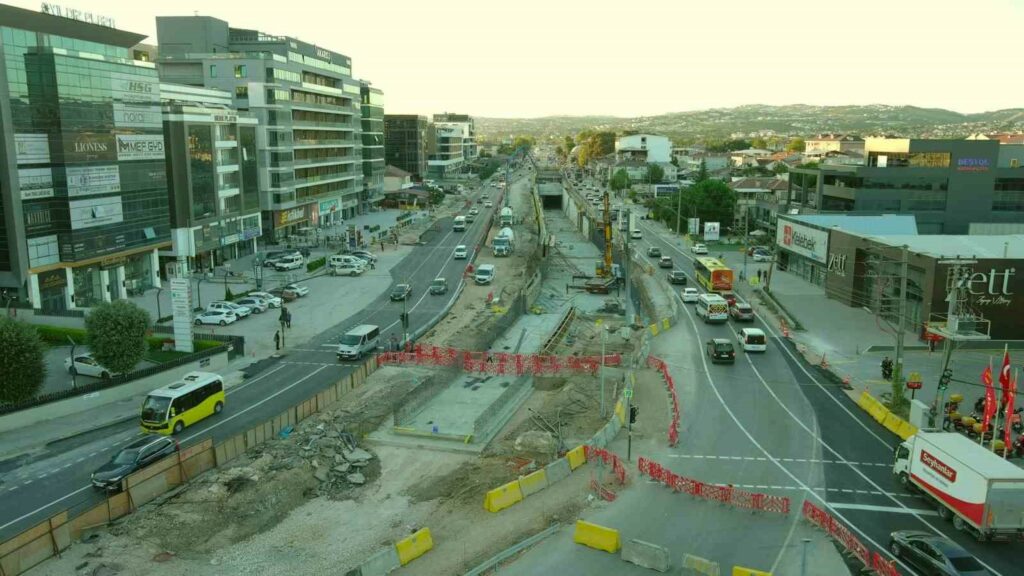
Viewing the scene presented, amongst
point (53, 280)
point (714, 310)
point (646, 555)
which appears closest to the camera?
point (646, 555)

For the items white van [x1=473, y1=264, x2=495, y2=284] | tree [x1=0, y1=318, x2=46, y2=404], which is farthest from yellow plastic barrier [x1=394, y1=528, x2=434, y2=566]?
white van [x1=473, y1=264, x2=495, y2=284]

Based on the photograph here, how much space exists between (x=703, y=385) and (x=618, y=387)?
3.80 meters

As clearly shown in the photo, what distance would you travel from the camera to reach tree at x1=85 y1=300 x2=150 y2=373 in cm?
3105

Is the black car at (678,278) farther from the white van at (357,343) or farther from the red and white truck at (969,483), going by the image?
the red and white truck at (969,483)

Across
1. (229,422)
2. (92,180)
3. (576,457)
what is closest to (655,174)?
(92,180)

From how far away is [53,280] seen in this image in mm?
43469

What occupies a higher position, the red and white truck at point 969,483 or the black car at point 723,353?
the red and white truck at point 969,483

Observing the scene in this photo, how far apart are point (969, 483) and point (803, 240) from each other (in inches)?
1640

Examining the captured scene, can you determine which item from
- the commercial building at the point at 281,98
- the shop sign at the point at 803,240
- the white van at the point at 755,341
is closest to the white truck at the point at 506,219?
the commercial building at the point at 281,98

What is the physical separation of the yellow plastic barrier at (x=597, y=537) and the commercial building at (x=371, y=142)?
92.6 metres

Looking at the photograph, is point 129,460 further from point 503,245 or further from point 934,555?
point 503,245

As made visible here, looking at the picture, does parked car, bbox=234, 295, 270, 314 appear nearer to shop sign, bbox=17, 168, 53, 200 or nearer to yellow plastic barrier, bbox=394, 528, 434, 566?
shop sign, bbox=17, 168, 53, 200

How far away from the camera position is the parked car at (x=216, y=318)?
44.2m

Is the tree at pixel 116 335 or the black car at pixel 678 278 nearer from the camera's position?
the tree at pixel 116 335
